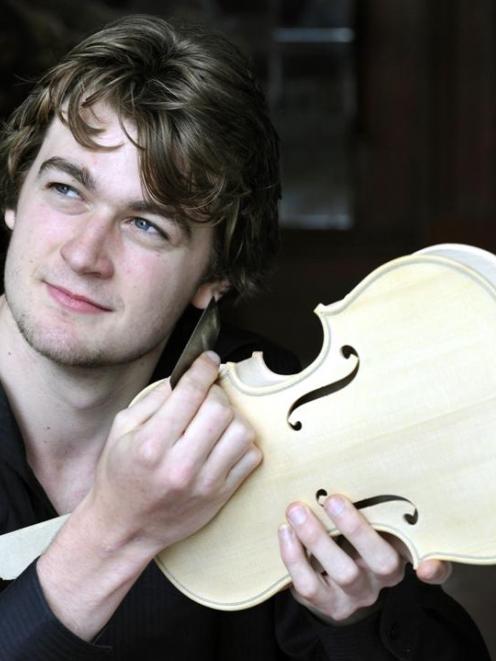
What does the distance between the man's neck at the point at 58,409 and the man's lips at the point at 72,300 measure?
5.0 inches

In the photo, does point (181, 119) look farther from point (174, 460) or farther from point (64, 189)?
point (174, 460)

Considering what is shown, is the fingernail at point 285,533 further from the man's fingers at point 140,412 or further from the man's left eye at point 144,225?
the man's left eye at point 144,225

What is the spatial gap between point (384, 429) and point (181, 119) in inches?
25.7

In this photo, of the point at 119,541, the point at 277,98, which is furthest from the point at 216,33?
the point at 277,98

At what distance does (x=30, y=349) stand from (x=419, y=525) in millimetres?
730

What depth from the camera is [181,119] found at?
1.75m

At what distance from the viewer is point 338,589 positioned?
1425mm

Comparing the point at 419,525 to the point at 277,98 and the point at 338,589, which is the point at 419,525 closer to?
the point at 338,589


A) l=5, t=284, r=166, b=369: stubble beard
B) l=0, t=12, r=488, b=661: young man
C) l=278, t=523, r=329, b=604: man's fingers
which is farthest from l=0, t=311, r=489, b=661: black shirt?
l=278, t=523, r=329, b=604: man's fingers

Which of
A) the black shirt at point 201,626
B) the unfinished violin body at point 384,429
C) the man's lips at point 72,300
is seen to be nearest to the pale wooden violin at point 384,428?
the unfinished violin body at point 384,429

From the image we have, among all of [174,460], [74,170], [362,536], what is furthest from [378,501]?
[74,170]

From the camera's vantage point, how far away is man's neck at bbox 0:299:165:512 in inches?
70.1

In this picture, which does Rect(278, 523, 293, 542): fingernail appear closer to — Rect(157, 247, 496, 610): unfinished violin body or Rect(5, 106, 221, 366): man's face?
Rect(157, 247, 496, 610): unfinished violin body

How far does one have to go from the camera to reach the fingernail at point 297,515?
134 centimetres
